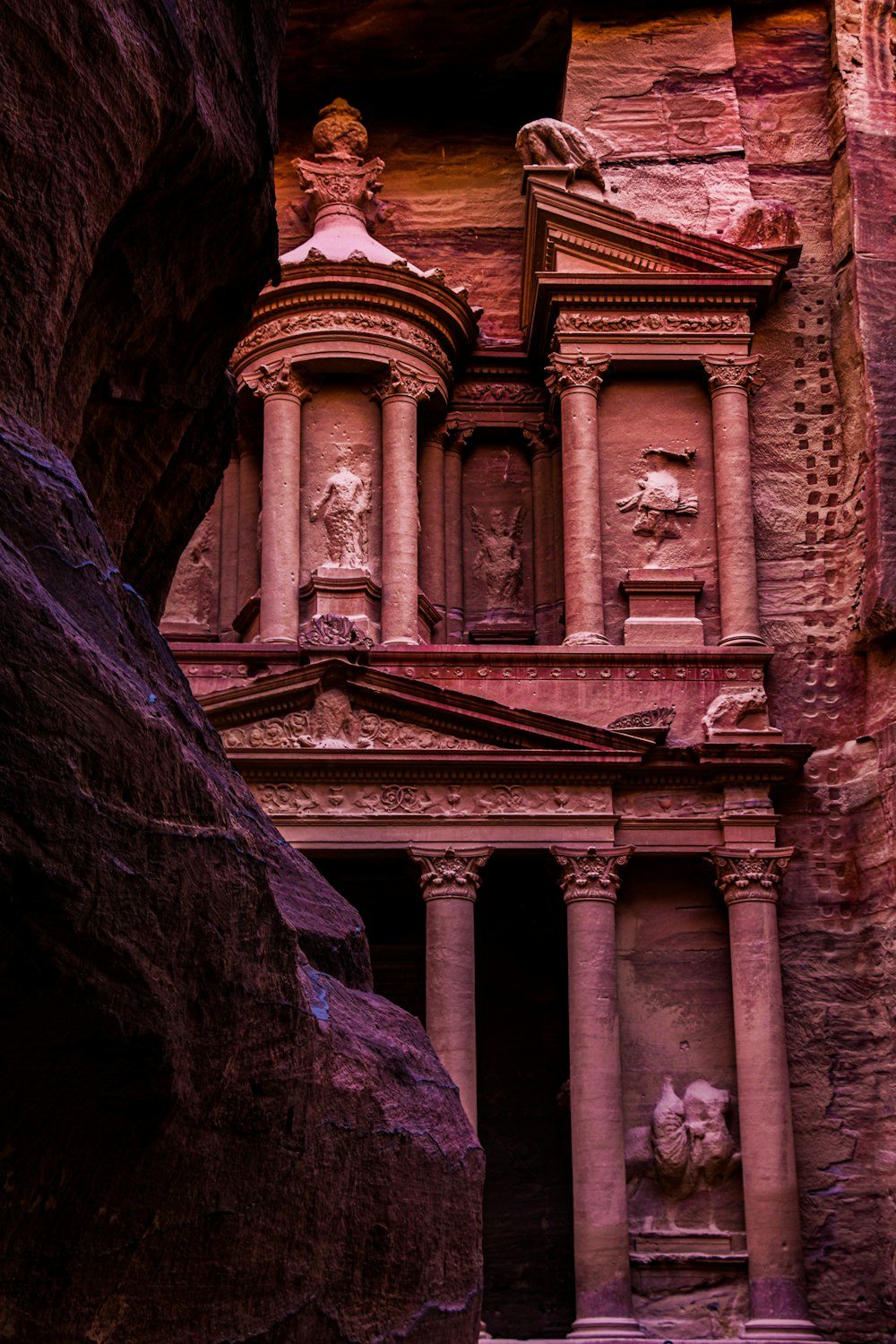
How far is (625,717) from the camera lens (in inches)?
735

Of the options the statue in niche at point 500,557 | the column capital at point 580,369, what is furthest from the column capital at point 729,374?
the statue in niche at point 500,557

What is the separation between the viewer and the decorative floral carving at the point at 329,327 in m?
20.9

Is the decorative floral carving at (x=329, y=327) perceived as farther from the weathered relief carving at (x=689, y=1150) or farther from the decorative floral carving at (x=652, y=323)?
the weathered relief carving at (x=689, y=1150)

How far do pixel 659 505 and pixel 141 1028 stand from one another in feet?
59.1

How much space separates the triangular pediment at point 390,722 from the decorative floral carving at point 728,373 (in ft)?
15.8

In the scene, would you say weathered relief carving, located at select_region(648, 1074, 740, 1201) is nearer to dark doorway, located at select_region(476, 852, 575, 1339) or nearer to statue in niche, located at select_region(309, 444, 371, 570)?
dark doorway, located at select_region(476, 852, 575, 1339)

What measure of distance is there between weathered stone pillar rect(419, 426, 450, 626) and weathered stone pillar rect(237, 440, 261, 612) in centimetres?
198

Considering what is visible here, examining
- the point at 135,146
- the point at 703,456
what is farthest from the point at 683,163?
the point at 135,146

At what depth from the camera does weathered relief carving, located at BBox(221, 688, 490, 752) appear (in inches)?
712

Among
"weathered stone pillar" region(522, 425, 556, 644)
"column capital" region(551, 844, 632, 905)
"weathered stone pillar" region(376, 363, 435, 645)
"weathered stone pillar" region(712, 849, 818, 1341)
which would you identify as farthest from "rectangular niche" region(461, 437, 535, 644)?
"weathered stone pillar" region(712, 849, 818, 1341)

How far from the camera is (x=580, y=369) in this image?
68.1 ft

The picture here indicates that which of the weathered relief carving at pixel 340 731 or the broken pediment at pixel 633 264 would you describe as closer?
the weathered relief carving at pixel 340 731

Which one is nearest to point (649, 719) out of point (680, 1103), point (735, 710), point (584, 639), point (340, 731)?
point (735, 710)

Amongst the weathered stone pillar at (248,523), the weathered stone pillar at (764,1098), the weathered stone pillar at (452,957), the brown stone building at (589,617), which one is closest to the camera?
the weathered stone pillar at (764,1098)
